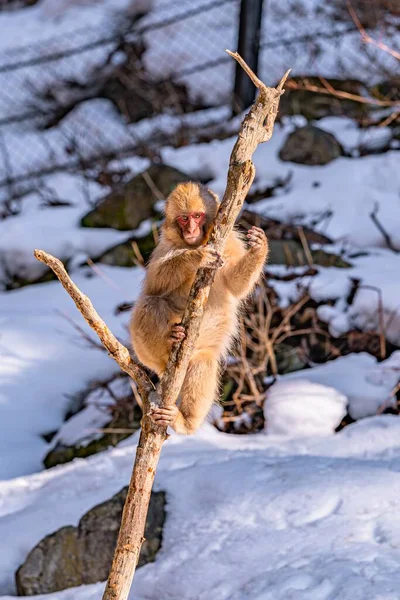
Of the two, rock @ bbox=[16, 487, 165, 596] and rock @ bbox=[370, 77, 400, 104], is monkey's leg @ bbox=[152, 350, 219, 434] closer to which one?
rock @ bbox=[16, 487, 165, 596]

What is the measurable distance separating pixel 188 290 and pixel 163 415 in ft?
2.53

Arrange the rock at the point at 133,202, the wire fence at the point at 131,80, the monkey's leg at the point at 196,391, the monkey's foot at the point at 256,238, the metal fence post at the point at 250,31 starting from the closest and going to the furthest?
the monkey's foot at the point at 256,238, the monkey's leg at the point at 196,391, the rock at the point at 133,202, the metal fence post at the point at 250,31, the wire fence at the point at 131,80

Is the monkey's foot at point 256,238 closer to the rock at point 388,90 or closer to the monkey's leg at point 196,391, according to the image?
the monkey's leg at point 196,391

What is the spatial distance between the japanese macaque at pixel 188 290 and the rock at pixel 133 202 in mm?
4184

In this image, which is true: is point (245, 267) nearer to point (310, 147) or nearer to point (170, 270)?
point (170, 270)

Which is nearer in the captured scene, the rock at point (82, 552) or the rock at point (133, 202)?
the rock at point (82, 552)

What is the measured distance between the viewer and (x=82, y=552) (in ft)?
13.3

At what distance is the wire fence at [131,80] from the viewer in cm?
931

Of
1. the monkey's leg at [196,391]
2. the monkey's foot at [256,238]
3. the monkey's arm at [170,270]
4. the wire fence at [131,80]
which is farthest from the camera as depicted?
the wire fence at [131,80]

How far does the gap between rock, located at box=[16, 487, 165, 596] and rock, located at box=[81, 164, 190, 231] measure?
378 cm

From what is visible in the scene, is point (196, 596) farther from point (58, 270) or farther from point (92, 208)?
point (92, 208)

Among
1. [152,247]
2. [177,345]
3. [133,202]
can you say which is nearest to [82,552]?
[177,345]

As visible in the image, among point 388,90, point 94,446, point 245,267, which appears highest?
point 245,267

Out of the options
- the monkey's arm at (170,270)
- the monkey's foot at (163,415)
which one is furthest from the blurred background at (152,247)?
the monkey's arm at (170,270)
